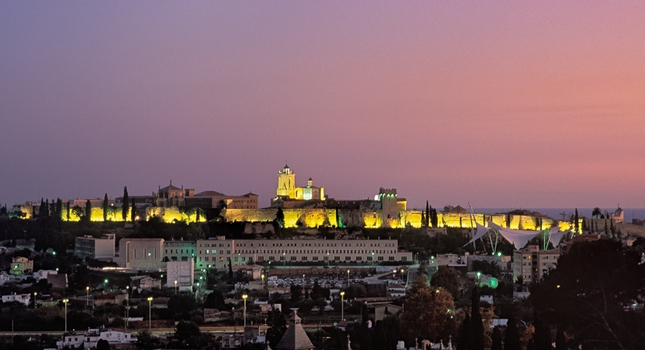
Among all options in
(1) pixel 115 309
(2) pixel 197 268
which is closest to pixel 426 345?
(1) pixel 115 309

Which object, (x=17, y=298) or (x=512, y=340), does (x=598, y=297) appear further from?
(x=17, y=298)

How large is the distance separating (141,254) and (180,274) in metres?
5.79

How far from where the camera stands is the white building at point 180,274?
52375mm

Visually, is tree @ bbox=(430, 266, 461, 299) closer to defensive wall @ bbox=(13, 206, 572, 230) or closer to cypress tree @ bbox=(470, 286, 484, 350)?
cypress tree @ bbox=(470, 286, 484, 350)

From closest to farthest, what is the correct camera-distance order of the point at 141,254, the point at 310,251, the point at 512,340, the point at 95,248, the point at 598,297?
1. the point at 512,340
2. the point at 598,297
3. the point at 141,254
4. the point at 95,248
5. the point at 310,251

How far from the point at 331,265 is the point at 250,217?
10.1m

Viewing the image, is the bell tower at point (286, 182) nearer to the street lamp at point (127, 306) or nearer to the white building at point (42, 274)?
the white building at point (42, 274)

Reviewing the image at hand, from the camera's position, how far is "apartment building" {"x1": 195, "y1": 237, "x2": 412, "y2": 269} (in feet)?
199

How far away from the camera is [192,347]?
33.9 meters

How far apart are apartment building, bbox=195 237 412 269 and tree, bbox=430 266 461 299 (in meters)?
13.2

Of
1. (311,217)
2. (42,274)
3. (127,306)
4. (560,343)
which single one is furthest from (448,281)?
(311,217)

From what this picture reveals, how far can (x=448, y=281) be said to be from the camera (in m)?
47.0

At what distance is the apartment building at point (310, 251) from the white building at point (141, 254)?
2.92 m

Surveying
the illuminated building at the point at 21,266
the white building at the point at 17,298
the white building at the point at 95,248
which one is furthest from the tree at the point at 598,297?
the white building at the point at 95,248
